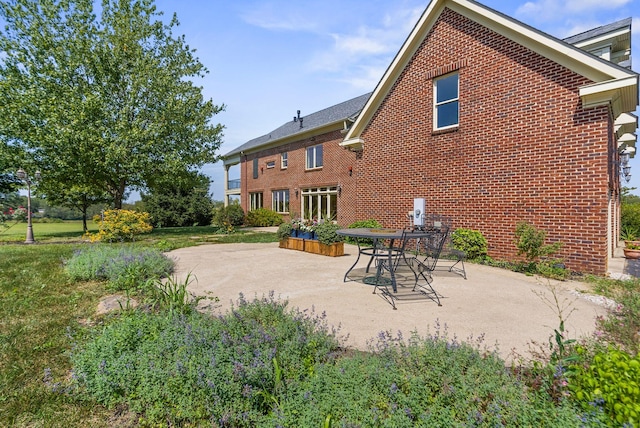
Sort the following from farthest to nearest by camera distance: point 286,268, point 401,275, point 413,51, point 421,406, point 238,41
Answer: point 413,51 → point 238,41 → point 286,268 → point 401,275 → point 421,406

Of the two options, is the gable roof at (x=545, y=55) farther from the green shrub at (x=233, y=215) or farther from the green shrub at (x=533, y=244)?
the green shrub at (x=233, y=215)

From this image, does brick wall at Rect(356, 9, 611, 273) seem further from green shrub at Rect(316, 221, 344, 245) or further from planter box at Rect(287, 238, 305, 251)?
planter box at Rect(287, 238, 305, 251)

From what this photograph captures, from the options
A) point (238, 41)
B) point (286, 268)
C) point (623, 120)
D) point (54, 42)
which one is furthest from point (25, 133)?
point (623, 120)

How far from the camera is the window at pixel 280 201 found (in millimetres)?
20969

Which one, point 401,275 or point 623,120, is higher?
point 623,120

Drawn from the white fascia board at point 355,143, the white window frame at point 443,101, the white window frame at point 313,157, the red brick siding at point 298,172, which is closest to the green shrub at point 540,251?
the white window frame at point 443,101

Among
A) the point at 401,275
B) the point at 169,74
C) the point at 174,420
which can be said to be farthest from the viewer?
the point at 169,74

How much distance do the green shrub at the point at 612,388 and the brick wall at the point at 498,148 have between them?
6103 mm

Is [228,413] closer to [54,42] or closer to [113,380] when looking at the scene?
[113,380]

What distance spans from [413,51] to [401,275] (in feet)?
24.8

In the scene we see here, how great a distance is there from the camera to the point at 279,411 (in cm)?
197

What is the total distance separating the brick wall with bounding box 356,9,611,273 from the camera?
641 centimetres

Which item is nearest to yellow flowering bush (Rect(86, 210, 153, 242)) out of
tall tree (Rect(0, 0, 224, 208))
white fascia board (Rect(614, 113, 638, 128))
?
tall tree (Rect(0, 0, 224, 208))

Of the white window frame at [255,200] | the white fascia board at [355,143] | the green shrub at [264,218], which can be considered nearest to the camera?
the white fascia board at [355,143]
